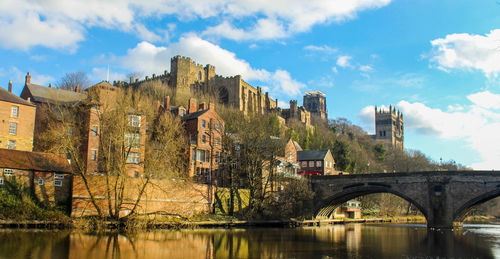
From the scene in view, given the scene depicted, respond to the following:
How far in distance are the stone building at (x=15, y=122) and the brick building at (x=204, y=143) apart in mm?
17974

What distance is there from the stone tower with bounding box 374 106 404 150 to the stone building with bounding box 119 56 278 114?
88.1 m

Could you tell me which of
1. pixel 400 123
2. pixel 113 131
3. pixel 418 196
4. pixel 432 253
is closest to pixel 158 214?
pixel 113 131

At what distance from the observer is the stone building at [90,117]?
39000mm

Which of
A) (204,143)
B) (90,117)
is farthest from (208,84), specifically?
(90,117)

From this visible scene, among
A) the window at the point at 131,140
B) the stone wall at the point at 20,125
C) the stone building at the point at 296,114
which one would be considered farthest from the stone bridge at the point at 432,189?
the stone building at the point at 296,114

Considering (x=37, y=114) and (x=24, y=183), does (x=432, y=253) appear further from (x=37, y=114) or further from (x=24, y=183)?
(x=37, y=114)

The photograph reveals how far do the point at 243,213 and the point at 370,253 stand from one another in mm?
24527

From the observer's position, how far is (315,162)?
245 feet

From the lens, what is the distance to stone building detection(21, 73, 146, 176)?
128 feet

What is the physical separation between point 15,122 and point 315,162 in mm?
46819

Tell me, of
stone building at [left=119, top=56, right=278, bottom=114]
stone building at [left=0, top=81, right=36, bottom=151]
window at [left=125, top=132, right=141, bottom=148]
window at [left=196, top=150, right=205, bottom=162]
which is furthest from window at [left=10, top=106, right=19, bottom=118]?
stone building at [left=119, top=56, right=278, bottom=114]

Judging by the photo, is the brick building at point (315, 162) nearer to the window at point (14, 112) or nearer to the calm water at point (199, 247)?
the calm water at point (199, 247)

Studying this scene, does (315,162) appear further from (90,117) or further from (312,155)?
(90,117)

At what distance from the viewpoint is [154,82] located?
313ft
